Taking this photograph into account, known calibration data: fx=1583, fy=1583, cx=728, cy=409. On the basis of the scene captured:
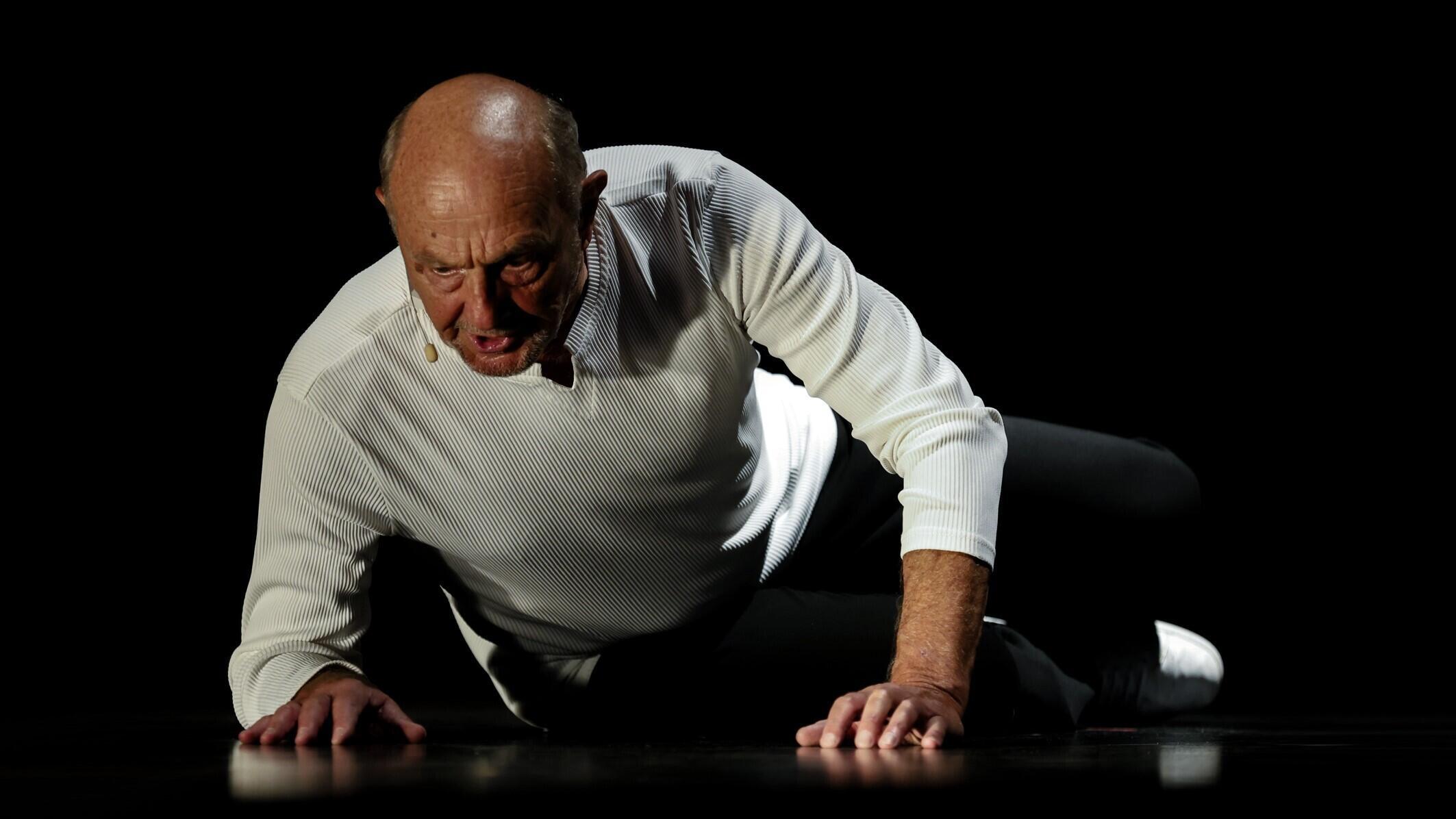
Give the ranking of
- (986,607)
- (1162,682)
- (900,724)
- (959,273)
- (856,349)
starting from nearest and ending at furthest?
(900,724) < (856,349) < (986,607) < (1162,682) < (959,273)

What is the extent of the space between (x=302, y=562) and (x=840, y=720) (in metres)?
0.69

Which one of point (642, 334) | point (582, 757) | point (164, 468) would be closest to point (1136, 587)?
point (642, 334)

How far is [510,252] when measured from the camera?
5.13 feet

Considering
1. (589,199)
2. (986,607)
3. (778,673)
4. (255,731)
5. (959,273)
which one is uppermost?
(959,273)

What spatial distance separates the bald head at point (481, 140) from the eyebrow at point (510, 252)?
0.06 metres

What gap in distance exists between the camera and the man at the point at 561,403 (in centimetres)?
159

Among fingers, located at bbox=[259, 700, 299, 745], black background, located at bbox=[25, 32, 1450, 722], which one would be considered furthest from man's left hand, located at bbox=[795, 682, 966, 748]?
black background, located at bbox=[25, 32, 1450, 722]

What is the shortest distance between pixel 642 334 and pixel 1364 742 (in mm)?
878

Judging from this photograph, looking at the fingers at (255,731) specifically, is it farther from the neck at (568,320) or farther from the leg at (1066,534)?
the leg at (1066,534)

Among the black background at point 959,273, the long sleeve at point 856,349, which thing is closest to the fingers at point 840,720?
the long sleeve at point 856,349

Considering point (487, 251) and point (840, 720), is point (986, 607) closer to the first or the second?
point (840, 720)

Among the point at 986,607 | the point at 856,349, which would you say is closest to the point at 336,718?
the point at 856,349

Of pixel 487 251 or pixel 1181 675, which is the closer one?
pixel 487 251

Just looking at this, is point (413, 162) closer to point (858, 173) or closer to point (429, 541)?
point (429, 541)
